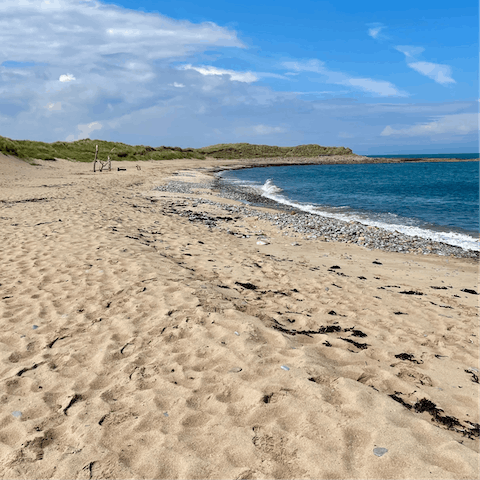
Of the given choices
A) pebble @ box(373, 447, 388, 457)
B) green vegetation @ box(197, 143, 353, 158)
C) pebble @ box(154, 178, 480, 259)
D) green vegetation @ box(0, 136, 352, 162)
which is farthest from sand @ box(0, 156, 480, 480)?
green vegetation @ box(197, 143, 353, 158)

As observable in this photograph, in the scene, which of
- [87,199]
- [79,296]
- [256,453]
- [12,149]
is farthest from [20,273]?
[12,149]

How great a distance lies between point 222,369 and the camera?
414 centimetres

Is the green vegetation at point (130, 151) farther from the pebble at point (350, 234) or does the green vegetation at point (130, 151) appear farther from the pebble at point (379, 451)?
the pebble at point (379, 451)

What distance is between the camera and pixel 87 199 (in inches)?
674

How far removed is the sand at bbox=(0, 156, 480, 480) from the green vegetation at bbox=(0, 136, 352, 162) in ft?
134

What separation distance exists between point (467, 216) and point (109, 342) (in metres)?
24.6

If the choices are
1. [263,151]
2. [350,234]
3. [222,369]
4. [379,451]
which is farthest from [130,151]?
[379,451]

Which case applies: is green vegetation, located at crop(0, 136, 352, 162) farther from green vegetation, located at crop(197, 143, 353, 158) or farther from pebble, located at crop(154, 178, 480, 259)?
pebble, located at crop(154, 178, 480, 259)

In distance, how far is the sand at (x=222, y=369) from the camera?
292 cm

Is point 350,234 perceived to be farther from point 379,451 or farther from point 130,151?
point 130,151

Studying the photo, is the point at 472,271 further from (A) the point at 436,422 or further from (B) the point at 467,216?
(B) the point at 467,216

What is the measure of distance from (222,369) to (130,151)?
72603mm

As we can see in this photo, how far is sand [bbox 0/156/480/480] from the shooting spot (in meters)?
2.92

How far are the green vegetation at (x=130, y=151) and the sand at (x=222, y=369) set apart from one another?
134 ft
